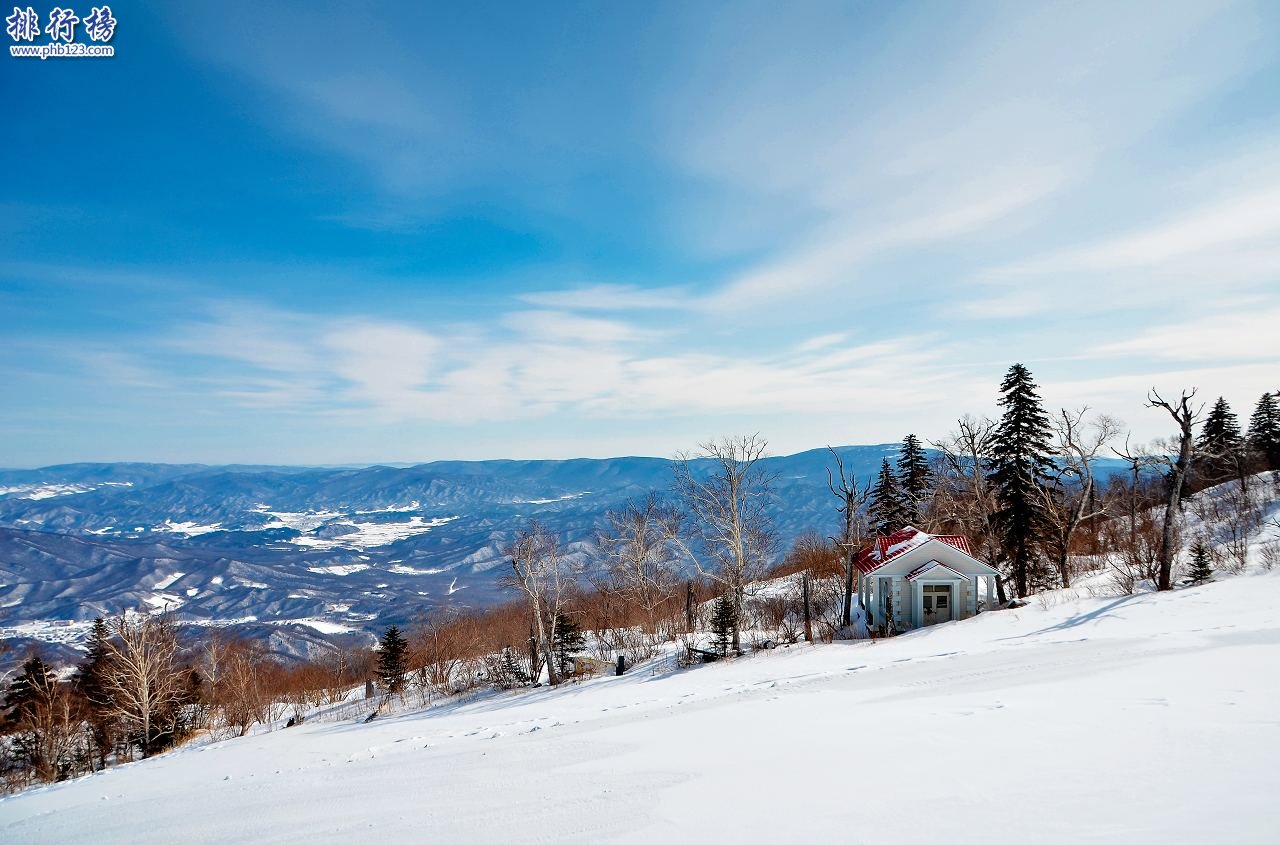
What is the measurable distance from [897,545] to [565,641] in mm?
16483

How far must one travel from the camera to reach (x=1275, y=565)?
20.3 m

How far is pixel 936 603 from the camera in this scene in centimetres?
2673

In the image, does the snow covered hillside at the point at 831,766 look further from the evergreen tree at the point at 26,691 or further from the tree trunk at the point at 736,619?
the evergreen tree at the point at 26,691

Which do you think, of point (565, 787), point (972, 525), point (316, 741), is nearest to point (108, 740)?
point (316, 741)

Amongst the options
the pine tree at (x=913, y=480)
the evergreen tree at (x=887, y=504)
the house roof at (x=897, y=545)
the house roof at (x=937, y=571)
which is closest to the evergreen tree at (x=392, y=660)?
the house roof at (x=897, y=545)

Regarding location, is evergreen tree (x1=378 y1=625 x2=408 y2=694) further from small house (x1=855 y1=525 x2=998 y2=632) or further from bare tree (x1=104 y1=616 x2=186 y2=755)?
small house (x1=855 y1=525 x2=998 y2=632)

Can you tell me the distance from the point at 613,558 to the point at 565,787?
105 feet

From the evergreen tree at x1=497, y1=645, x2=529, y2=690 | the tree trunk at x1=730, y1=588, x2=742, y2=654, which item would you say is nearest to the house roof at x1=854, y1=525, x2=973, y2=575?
the tree trunk at x1=730, y1=588, x2=742, y2=654

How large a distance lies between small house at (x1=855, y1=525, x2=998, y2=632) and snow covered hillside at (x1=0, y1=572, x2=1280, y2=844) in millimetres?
11115

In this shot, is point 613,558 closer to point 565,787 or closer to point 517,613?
point 517,613

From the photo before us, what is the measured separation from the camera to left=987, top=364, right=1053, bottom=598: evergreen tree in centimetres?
2723

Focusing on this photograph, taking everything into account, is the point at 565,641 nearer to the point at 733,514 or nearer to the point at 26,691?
the point at 733,514

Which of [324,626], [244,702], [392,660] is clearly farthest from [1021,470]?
[324,626]

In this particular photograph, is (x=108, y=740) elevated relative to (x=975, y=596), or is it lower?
lower
